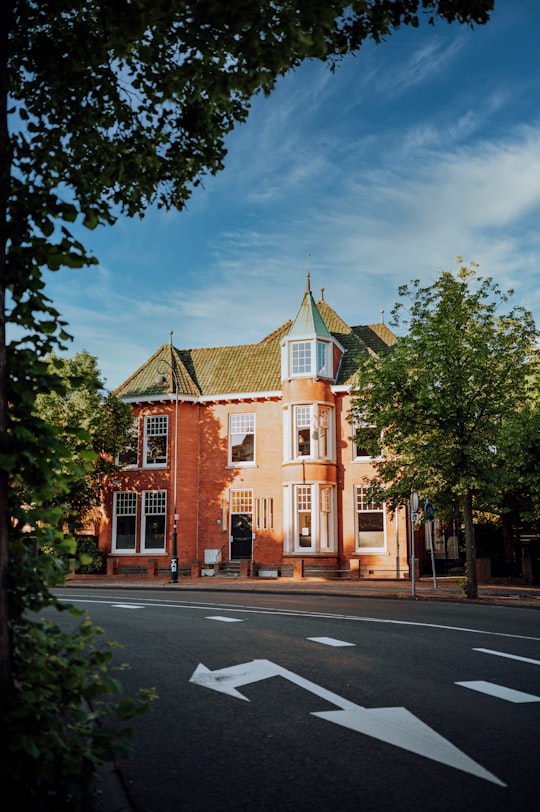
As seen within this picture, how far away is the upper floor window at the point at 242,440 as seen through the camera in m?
35.6

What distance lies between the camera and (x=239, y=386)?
36125mm

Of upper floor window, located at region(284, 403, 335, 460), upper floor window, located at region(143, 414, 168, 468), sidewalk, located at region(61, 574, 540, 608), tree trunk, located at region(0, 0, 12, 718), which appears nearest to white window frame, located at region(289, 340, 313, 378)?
upper floor window, located at region(284, 403, 335, 460)

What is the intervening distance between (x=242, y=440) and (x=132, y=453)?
18.2 ft

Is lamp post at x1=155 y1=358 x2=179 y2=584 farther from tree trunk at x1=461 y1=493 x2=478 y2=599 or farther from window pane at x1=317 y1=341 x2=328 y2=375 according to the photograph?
tree trunk at x1=461 y1=493 x2=478 y2=599

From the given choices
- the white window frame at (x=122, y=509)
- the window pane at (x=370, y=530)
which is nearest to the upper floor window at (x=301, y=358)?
the window pane at (x=370, y=530)

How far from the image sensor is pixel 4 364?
12.1 ft

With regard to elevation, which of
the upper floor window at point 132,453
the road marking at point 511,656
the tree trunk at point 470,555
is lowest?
Answer: the road marking at point 511,656

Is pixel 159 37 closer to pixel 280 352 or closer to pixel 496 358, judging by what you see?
pixel 496 358

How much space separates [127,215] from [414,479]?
17618 millimetres

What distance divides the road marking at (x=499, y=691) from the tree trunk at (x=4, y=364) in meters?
5.16

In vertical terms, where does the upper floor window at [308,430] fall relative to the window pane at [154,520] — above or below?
above

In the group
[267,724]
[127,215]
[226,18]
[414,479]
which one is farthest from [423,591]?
[226,18]

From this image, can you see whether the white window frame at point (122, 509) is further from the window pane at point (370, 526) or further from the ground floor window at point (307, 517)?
the window pane at point (370, 526)

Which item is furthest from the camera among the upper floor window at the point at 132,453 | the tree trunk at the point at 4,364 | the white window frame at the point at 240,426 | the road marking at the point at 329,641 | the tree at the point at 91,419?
the upper floor window at the point at 132,453
